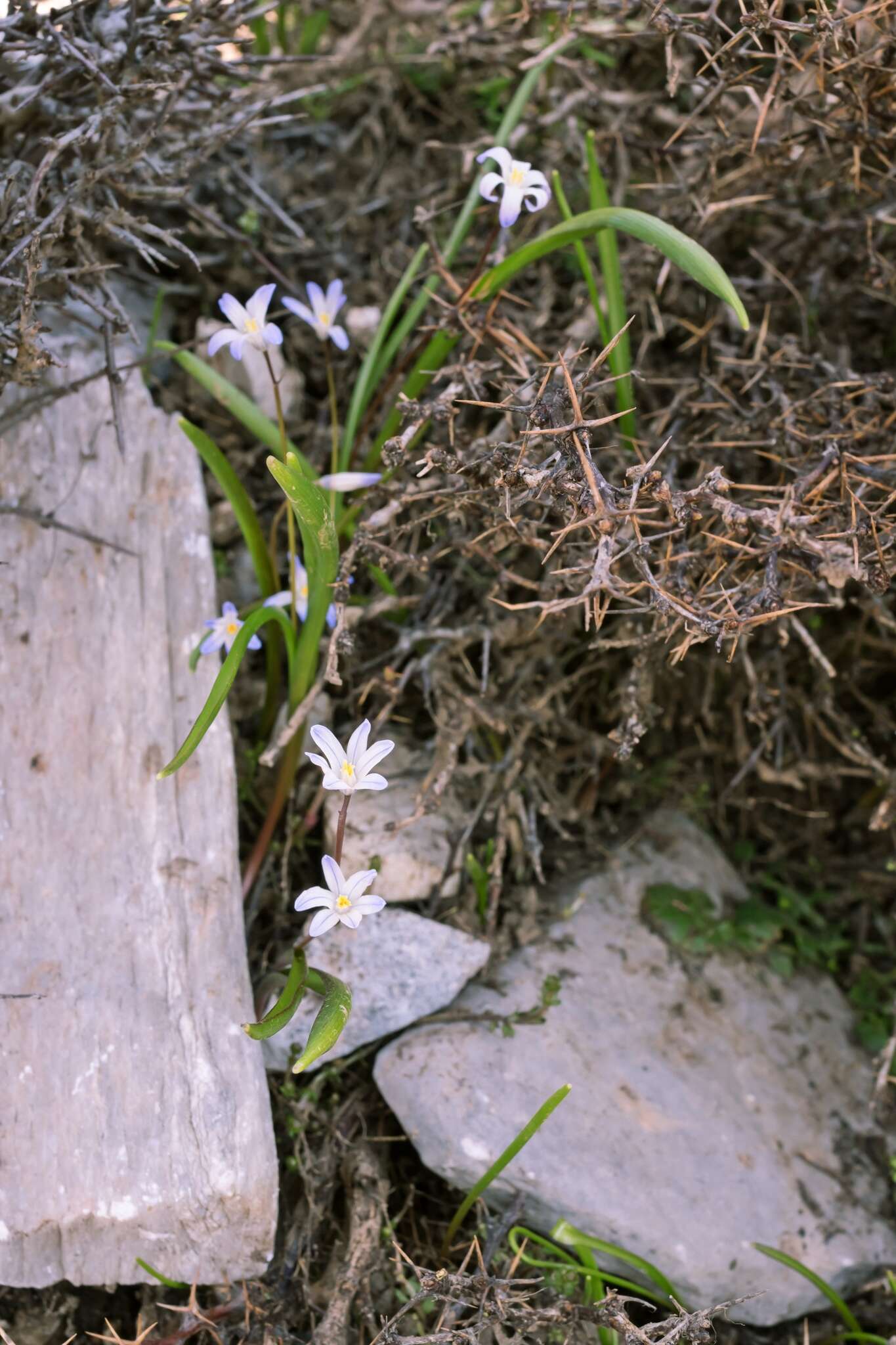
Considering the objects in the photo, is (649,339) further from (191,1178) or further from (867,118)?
(191,1178)

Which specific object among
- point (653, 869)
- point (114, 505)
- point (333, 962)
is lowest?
point (653, 869)

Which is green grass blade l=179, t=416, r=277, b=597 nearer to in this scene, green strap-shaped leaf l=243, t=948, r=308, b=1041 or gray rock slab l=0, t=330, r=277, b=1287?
gray rock slab l=0, t=330, r=277, b=1287

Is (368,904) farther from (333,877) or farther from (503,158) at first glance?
(503,158)

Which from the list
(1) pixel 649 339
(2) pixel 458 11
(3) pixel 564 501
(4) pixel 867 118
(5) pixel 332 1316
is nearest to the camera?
(3) pixel 564 501

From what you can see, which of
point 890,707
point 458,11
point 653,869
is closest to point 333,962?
point 653,869

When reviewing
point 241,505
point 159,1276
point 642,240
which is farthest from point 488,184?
point 159,1276

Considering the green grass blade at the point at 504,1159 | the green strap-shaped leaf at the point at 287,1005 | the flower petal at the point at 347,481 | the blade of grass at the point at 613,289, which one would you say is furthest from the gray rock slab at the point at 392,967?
the blade of grass at the point at 613,289
